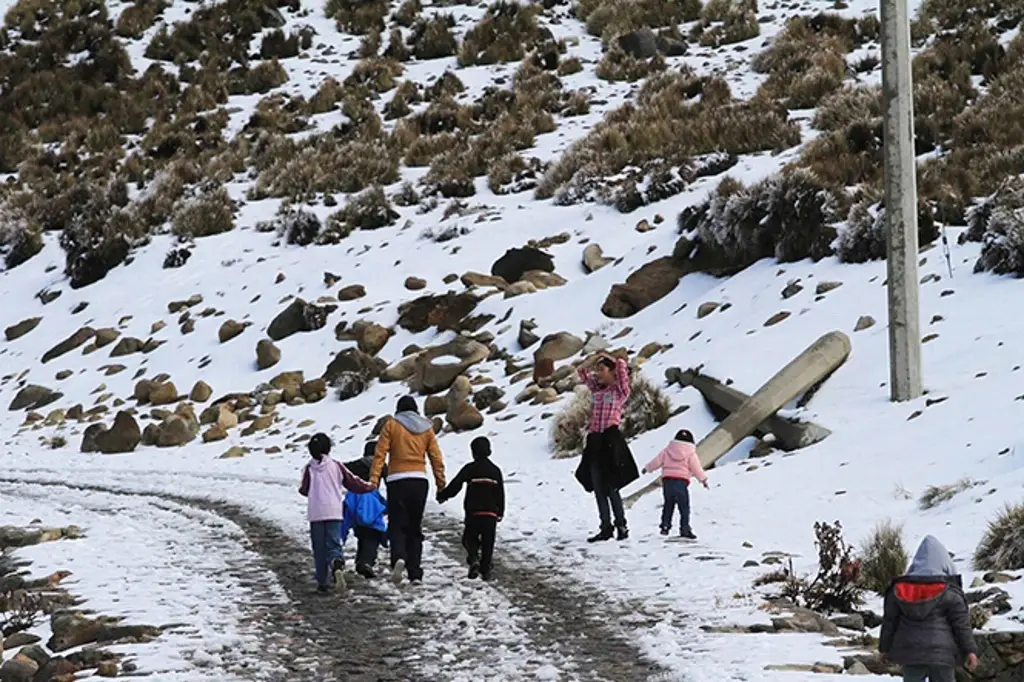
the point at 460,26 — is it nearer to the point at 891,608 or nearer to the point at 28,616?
the point at 28,616

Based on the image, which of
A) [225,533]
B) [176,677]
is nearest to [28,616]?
[176,677]

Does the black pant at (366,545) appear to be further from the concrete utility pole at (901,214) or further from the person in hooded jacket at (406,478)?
the concrete utility pole at (901,214)

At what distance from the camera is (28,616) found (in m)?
11.3

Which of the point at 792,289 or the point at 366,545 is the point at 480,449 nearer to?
the point at 366,545

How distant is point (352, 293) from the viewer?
29.5 meters

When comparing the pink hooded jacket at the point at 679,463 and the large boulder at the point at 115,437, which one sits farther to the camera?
the large boulder at the point at 115,437

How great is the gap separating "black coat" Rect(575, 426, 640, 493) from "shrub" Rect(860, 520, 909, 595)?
3080 millimetres

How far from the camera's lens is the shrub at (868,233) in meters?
20.4

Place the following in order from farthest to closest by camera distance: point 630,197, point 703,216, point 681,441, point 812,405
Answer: point 630,197 < point 703,216 < point 812,405 < point 681,441

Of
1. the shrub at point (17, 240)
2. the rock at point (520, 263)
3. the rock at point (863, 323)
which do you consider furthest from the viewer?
the shrub at point (17, 240)

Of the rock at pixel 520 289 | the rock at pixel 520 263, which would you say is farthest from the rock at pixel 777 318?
the rock at pixel 520 263

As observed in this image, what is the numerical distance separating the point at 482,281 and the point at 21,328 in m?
12.8

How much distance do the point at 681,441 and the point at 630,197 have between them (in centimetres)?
1592

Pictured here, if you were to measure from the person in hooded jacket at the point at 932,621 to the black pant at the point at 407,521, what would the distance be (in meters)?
5.82
